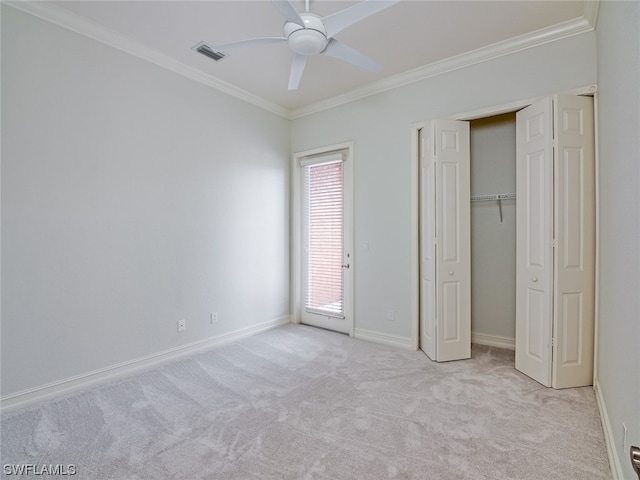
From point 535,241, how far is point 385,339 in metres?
1.87

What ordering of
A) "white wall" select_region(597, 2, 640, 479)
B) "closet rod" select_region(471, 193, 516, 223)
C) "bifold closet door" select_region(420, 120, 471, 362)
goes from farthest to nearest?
"closet rod" select_region(471, 193, 516, 223) → "bifold closet door" select_region(420, 120, 471, 362) → "white wall" select_region(597, 2, 640, 479)

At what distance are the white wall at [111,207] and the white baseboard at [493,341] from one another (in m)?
2.67

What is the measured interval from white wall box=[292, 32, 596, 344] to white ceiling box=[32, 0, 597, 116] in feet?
0.72

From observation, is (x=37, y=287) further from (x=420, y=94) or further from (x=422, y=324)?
(x=420, y=94)

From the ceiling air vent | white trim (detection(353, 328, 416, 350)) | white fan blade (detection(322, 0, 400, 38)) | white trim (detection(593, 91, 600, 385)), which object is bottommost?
white trim (detection(353, 328, 416, 350))

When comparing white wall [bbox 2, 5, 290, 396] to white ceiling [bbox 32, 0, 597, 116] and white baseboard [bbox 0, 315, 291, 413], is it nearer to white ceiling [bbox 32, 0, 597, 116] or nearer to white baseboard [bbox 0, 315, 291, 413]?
white baseboard [bbox 0, 315, 291, 413]

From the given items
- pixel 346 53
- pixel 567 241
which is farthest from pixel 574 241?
pixel 346 53

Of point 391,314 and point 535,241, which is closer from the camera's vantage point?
point 535,241

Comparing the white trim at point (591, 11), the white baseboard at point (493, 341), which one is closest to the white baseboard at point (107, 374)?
the white baseboard at point (493, 341)

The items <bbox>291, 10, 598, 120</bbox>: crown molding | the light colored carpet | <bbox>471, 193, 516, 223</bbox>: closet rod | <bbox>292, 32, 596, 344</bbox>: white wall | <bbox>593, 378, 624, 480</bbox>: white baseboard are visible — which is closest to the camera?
<bbox>593, 378, 624, 480</bbox>: white baseboard

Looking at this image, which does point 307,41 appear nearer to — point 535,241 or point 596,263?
point 535,241

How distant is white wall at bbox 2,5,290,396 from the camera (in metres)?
2.35

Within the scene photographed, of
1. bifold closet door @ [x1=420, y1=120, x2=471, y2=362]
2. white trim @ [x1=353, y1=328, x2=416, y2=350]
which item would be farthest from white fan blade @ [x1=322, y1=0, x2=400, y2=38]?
white trim @ [x1=353, y1=328, x2=416, y2=350]

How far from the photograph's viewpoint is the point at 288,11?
188 centimetres
